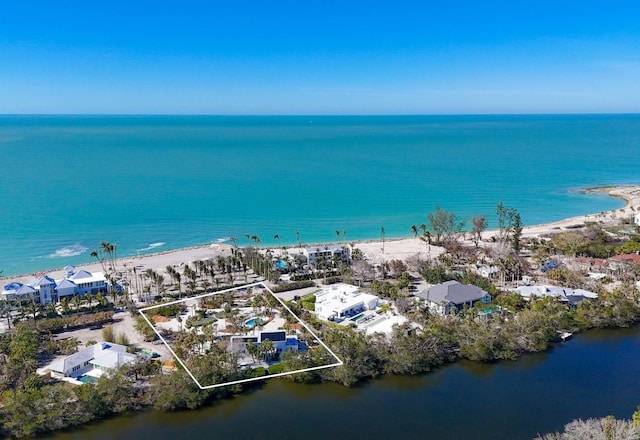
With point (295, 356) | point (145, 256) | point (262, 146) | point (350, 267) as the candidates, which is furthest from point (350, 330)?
point (262, 146)

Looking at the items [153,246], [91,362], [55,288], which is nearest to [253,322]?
[91,362]

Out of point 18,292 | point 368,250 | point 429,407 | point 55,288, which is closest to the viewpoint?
point 429,407

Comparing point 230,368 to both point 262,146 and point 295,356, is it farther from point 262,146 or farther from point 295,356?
point 262,146

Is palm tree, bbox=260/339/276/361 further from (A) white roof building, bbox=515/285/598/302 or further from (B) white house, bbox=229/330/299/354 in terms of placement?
(A) white roof building, bbox=515/285/598/302

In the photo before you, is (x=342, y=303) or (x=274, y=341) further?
(x=342, y=303)

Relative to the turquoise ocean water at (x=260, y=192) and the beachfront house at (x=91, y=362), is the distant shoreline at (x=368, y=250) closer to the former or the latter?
the turquoise ocean water at (x=260, y=192)

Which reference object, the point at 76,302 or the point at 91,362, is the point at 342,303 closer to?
the point at 91,362

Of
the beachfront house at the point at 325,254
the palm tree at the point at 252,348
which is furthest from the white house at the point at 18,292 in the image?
the beachfront house at the point at 325,254
